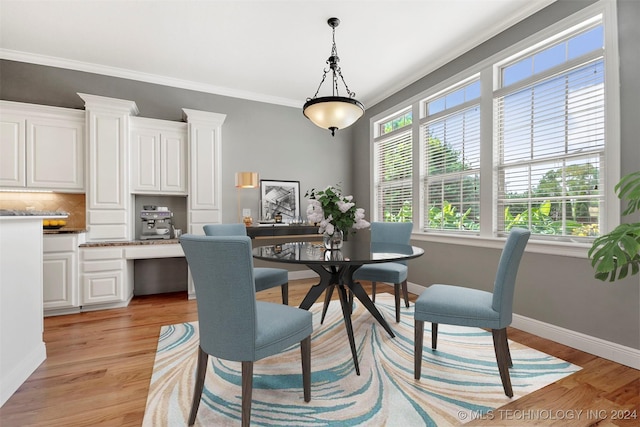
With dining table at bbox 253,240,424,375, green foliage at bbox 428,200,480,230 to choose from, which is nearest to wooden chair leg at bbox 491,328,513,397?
dining table at bbox 253,240,424,375

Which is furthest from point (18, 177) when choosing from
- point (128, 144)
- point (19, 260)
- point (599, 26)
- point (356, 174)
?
point (599, 26)

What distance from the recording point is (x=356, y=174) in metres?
5.35

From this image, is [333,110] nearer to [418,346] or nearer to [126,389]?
[418,346]

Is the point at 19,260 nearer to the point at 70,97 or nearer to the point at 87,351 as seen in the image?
the point at 87,351

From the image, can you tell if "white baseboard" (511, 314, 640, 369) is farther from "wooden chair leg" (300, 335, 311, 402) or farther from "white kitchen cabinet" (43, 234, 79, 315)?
"white kitchen cabinet" (43, 234, 79, 315)

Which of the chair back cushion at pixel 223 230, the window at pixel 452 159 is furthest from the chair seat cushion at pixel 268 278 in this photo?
the window at pixel 452 159

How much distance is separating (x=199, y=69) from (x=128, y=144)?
1.29 m

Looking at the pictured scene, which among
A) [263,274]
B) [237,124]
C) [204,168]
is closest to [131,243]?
[204,168]

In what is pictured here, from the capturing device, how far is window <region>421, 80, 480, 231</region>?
3.29m

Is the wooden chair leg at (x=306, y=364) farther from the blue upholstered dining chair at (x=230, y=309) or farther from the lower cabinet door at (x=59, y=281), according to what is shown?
the lower cabinet door at (x=59, y=281)

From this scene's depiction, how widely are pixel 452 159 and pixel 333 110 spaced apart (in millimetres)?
1778

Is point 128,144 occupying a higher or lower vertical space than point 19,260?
higher

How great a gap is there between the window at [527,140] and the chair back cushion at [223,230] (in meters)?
2.35

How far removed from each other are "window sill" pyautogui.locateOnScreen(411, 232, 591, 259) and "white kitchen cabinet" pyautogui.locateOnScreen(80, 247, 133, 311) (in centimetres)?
375
